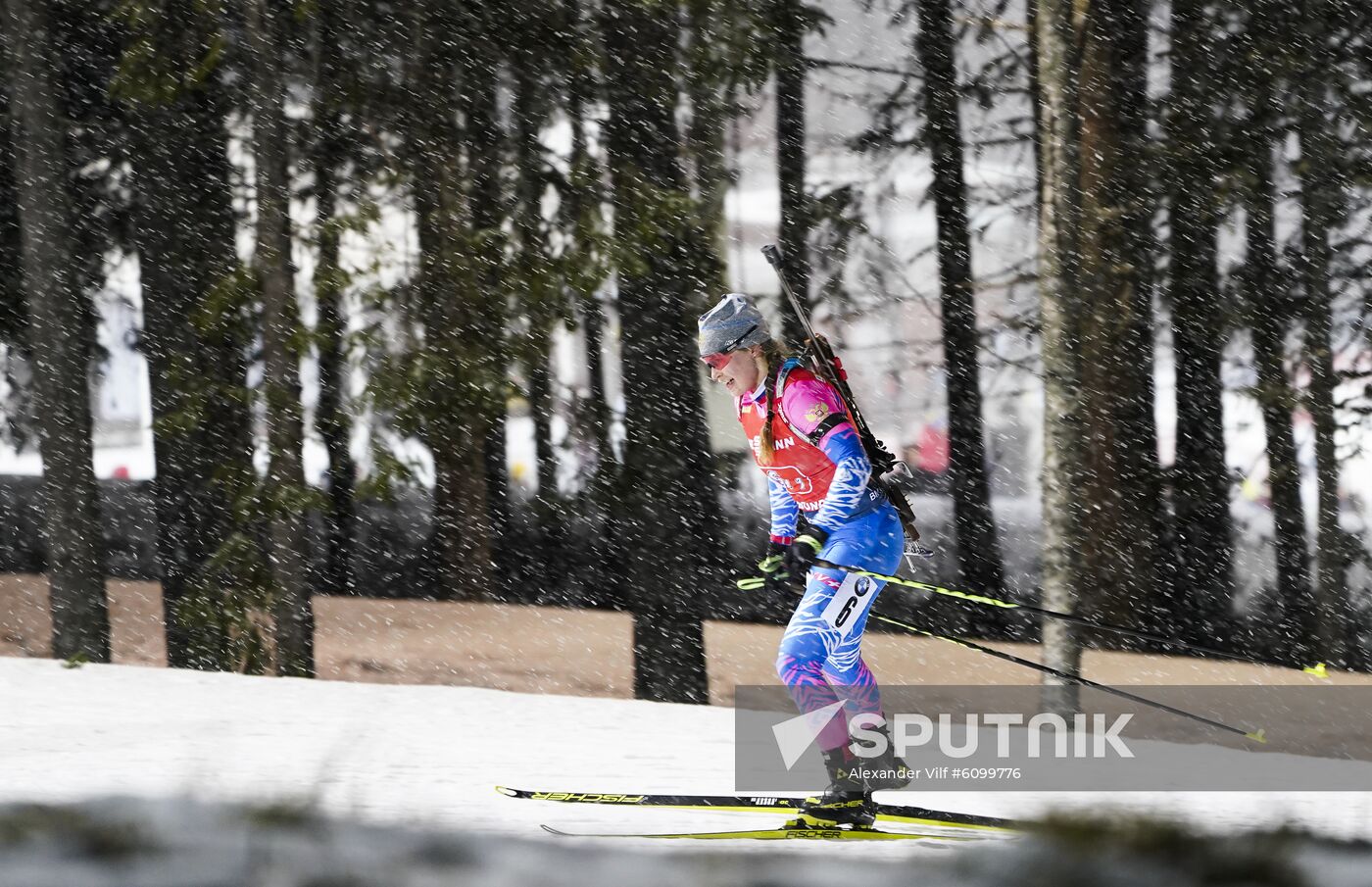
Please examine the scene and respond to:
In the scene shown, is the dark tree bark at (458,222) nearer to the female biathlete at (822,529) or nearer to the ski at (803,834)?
the female biathlete at (822,529)

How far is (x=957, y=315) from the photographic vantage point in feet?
47.1

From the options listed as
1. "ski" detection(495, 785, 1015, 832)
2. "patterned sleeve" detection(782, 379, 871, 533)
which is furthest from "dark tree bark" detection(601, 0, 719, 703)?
"patterned sleeve" detection(782, 379, 871, 533)

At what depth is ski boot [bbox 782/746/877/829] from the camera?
208 inches

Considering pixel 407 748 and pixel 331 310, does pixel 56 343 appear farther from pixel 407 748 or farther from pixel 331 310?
pixel 407 748

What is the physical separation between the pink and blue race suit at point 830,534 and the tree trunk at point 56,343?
9663mm

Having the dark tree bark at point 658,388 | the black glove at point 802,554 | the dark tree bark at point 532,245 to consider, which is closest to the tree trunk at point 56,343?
A: the dark tree bark at point 532,245

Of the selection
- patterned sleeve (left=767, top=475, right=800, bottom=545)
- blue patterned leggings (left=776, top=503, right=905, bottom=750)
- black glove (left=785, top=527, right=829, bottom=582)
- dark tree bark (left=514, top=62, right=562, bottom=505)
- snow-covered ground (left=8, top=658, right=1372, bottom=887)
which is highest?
dark tree bark (left=514, top=62, right=562, bottom=505)

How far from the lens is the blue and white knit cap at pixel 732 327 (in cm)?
530

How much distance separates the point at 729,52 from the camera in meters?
11.4

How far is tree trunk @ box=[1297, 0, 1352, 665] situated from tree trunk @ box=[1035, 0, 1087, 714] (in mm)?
4181

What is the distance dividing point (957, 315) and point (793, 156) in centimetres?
240

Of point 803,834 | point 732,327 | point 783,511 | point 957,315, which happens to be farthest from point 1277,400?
point 803,834

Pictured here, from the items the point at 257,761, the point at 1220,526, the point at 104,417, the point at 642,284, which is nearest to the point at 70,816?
the point at 257,761

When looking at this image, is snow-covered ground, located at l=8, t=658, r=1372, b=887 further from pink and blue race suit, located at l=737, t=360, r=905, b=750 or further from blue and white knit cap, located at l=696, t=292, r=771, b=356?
blue and white knit cap, located at l=696, t=292, r=771, b=356
